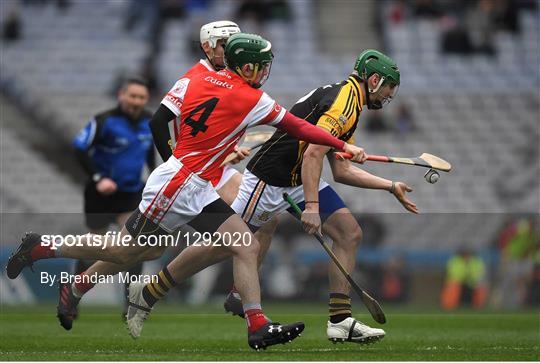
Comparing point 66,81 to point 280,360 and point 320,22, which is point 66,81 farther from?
point 280,360

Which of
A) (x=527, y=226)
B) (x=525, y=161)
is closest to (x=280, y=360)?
(x=527, y=226)

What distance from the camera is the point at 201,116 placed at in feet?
26.9

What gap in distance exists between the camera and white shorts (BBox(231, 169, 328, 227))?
30.2ft

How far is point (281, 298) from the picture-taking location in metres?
16.3

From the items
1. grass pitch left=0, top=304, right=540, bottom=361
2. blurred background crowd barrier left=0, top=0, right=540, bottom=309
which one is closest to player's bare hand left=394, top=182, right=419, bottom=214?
grass pitch left=0, top=304, right=540, bottom=361

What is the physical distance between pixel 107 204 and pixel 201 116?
395 cm

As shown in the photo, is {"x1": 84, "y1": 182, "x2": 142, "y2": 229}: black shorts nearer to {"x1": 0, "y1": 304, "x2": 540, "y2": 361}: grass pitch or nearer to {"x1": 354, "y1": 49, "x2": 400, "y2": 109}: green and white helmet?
{"x1": 0, "y1": 304, "x2": 540, "y2": 361}: grass pitch

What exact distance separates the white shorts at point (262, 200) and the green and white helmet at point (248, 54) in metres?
1.15

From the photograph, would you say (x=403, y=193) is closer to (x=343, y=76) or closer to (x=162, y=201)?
(x=162, y=201)

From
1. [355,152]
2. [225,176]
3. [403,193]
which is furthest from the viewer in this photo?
[225,176]

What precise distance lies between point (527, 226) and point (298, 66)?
23.7 feet

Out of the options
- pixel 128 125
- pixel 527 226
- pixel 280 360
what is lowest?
pixel 527 226

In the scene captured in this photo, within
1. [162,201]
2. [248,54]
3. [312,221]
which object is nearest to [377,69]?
[248,54]

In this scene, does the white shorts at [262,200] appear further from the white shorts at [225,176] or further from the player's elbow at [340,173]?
the white shorts at [225,176]
